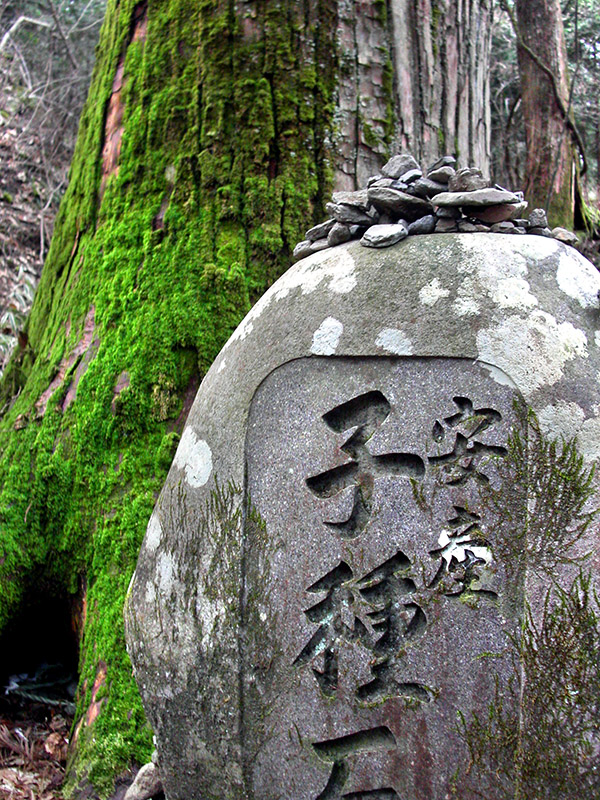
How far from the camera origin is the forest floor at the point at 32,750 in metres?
2.22

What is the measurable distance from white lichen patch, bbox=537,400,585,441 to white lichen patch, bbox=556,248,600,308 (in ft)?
0.84

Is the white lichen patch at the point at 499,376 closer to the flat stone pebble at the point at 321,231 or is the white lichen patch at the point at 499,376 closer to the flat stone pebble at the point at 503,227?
the flat stone pebble at the point at 503,227

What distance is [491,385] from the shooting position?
5.10ft

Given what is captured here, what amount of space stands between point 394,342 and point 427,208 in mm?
370

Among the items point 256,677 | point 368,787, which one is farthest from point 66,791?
point 368,787

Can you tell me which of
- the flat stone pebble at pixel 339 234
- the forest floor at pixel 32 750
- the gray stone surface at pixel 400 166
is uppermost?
the gray stone surface at pixel 400 166

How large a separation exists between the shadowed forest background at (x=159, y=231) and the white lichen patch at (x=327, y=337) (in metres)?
0.81

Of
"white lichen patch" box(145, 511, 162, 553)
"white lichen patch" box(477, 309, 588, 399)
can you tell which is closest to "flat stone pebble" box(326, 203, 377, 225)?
"white lichen patch" box(477, 309, 588, 399)

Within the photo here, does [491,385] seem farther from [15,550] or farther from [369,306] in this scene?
[15,550]

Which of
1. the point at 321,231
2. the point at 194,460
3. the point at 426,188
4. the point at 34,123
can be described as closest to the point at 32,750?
the point at 194,460

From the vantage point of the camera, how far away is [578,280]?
1636 mm

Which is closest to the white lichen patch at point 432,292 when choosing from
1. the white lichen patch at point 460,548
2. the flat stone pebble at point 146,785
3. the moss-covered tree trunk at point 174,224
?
the white lichen patch at point 460,548

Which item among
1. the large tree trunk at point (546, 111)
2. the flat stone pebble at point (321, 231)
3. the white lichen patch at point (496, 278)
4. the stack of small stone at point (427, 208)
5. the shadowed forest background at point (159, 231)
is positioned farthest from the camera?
the large tree trunk at point (546, 111)

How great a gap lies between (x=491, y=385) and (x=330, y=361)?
1.22 feet
